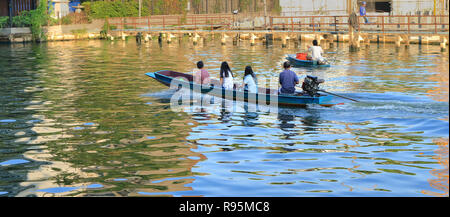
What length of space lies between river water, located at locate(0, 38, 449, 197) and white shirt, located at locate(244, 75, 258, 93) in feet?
2.42

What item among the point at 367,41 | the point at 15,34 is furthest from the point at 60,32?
the point at 367,41

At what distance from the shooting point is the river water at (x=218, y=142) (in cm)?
1112

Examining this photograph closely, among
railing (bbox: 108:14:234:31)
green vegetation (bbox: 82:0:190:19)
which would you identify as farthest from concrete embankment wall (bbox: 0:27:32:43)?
railing (bbox: 108:14:234:31)

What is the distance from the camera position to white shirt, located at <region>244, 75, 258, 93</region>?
66.6 ft

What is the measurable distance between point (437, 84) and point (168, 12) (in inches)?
1944

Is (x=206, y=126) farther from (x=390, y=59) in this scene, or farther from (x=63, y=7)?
(x=63, y=7)

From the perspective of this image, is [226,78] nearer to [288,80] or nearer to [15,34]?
[288,80]

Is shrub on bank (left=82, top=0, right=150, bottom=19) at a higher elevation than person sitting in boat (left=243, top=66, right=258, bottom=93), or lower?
higher

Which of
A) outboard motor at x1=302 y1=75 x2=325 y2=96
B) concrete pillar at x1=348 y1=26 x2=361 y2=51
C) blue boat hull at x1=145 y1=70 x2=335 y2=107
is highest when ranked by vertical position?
concrete pillar at x1=348 y1=26 x2=361 y2=51

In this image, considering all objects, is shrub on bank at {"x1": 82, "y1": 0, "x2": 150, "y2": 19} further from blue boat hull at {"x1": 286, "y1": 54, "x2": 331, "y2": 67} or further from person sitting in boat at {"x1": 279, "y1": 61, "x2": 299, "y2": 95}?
person sitting in boat at {"x1": 279, "y1": 61, "x2": 299, "y2": 95}

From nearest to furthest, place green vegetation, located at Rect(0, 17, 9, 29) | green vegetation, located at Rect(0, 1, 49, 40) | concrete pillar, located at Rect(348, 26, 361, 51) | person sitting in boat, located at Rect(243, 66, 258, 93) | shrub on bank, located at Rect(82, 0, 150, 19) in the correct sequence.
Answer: person sitting in boat, located at Rect(243, 66, 258, 93) < concrete pillar, located at Rect(348, 26, 361, 51) < green vegetation, located at Rect(0, 17, 9, 29) < green vegetation, located at Rect(0, 1, 49, 40) < shrub on bank, located at Rect(82, 0, 150, 19)

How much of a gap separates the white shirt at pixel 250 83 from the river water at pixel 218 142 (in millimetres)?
738

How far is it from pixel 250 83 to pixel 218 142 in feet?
19.2
